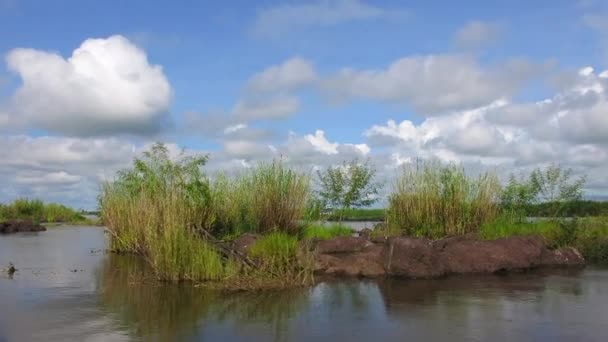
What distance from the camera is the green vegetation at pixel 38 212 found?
132ft

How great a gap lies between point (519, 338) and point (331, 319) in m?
2.42

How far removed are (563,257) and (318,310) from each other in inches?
327

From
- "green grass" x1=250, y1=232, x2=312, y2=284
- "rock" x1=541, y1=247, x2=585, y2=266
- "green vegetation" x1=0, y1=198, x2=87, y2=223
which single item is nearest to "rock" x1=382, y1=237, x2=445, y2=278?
"green grass" x1=250, y1=232, x2=312, y2=284

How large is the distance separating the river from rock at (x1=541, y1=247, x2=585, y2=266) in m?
1.31

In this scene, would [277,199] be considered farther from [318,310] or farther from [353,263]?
[318,310]

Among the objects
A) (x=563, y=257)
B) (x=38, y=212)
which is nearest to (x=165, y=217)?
(x=563, y=257)

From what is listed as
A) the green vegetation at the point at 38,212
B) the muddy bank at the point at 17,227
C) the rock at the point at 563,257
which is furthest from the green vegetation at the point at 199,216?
the green vegetation at the point at 38,212

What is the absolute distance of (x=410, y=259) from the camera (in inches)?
466

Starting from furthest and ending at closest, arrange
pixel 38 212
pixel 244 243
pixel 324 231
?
pixel 38 212 < pixel 324 231 < pixel 244 243

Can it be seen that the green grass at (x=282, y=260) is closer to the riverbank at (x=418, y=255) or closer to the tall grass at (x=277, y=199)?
the riverbank at (x=418, y=255)

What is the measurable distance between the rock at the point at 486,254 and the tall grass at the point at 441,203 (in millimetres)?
1904

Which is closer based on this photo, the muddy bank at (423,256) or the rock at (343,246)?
the muddy bank at (423,256)

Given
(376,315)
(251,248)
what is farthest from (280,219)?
(376,315)

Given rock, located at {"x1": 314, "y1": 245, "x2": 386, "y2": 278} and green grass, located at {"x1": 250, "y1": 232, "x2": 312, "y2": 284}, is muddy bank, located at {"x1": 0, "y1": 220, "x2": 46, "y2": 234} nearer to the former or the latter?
green grass, located at {"x1": 250, "y1": 232, "x2": 312, "y2": 284}
